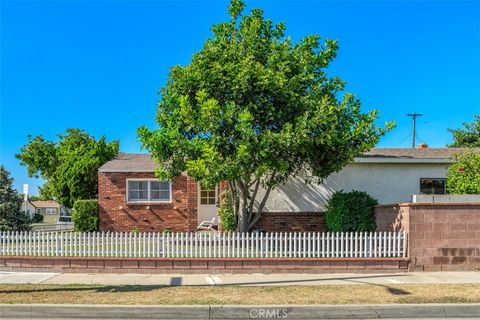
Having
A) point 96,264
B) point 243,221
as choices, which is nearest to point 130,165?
point 243,221

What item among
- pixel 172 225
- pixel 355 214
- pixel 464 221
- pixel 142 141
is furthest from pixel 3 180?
pixel 464 221

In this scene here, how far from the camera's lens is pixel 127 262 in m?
11.7

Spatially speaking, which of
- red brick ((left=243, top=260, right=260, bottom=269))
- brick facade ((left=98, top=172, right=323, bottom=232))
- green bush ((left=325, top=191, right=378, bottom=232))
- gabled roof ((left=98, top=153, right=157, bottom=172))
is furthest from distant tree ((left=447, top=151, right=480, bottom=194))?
gabled roof ((left=98, top=153, right=157, bottom=172))

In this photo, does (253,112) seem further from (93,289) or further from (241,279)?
(93,289)

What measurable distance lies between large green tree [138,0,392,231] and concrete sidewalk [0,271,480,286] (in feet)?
7.39

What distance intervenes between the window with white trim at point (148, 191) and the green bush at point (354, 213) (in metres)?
8.87

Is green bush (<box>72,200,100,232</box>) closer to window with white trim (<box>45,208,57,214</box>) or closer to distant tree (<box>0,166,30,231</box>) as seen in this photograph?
distant tree (<box>0,166,30,231</box>)

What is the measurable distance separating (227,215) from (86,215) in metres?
8.24

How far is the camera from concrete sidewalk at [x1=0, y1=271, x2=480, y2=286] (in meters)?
10.4

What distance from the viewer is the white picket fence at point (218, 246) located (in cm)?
1182

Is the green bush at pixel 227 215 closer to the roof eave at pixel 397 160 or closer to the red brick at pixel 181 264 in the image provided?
the red brick at pixel 181 264

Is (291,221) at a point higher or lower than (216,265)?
higher

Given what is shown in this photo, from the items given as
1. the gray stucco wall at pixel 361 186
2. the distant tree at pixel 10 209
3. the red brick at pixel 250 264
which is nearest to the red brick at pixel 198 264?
the red brick at pixel 250 264

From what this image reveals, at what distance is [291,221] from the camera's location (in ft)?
51.2
